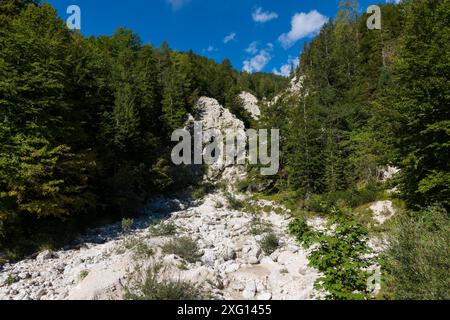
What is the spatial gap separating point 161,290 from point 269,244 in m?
6.86

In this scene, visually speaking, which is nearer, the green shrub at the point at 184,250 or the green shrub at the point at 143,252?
the green shrub at the point at 143,252

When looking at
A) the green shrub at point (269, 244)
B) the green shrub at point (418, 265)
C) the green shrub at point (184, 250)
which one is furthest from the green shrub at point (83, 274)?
the green shrub at point (418, 265)

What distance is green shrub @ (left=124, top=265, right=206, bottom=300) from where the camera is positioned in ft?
24.2

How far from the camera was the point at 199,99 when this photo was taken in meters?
43.1

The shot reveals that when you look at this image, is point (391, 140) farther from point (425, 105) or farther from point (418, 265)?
point (418, 265)

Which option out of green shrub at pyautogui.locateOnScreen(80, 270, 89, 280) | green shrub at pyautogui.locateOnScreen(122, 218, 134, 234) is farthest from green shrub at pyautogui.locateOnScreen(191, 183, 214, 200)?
green shrub at pyautogui.locateOnScreen(80, 270, 89, 280)

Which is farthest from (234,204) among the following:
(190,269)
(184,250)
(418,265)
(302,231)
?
(418,265)

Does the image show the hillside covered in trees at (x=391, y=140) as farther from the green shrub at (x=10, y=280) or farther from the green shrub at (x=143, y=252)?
the green shrub at (x=10, y=280)

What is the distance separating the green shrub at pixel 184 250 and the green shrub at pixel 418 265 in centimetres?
736

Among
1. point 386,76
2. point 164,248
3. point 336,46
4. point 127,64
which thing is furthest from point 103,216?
point 336,46

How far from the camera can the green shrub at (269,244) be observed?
12.8 m

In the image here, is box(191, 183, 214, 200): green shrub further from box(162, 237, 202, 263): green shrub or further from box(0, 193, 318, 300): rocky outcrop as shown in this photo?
box(162, 237, 202, 263): green shrub

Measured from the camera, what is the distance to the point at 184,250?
11.8 meters
